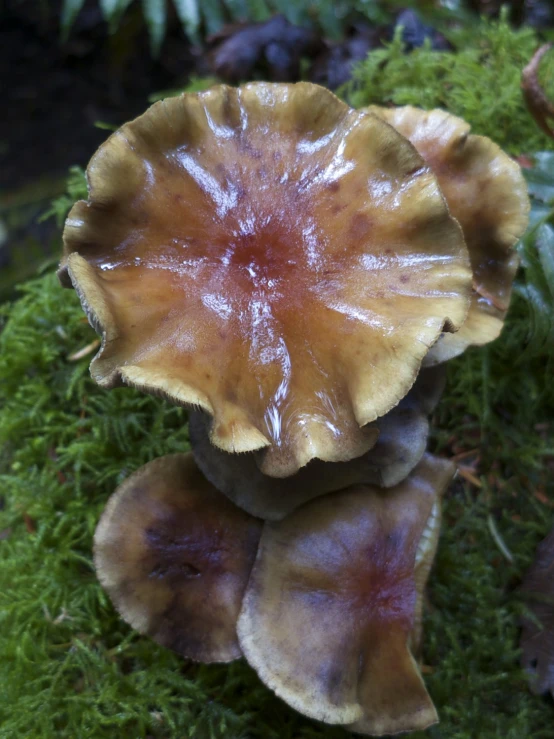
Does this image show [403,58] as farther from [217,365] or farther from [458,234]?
[217,365]

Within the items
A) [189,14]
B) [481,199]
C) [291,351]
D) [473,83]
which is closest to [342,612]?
[291,351]

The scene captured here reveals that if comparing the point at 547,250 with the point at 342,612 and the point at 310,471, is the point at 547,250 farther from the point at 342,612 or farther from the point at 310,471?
the point at 342,612

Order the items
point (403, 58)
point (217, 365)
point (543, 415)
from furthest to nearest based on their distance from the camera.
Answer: point (403, 58) < point (543, 415) < point (217, 365)

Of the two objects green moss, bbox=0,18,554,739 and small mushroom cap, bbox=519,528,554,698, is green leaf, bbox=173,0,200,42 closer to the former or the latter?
green moss, bbox=0,18,554,739

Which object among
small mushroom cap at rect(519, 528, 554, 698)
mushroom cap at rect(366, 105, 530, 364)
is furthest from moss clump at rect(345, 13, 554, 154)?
small mushroom cap at rect(519, 528, 554, 698)

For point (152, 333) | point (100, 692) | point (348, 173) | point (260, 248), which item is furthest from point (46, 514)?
point (348, 173)

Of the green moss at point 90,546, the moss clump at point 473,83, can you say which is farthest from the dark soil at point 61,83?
the green moss at point 90,546
